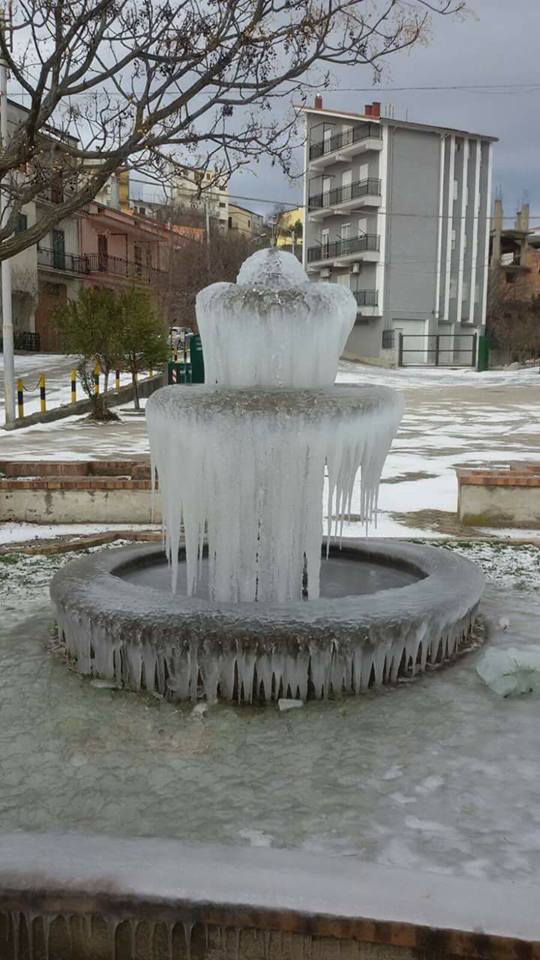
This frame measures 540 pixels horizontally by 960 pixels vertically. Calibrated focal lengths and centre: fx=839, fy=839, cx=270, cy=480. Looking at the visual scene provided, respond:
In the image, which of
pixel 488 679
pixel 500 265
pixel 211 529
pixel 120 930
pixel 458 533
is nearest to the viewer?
pixel 120 930

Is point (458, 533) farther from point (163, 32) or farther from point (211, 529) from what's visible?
point (163, 32)

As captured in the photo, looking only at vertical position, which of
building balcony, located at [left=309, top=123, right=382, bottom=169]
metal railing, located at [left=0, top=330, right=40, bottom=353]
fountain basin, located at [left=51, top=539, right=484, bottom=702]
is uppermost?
building balcony, located at [left=309, top=123, right=382, bottom=169]

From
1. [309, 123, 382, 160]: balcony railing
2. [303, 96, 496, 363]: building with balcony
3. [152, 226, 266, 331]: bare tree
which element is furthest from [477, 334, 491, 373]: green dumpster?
[309, 123, 382, 160]: balcony railing

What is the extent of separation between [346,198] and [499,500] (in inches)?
1754

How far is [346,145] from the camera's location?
48.4 metres

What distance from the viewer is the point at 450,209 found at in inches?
1941

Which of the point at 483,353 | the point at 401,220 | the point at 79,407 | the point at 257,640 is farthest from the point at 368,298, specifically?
the point at 257,640

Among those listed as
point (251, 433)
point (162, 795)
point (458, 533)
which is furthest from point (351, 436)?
point (458, 533)

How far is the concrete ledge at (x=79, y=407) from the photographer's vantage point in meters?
17.8

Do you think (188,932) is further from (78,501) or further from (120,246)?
(120,246)

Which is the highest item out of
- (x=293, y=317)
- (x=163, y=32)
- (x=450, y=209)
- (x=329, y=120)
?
(x=329, y=120)

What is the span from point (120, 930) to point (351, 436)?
2596mm

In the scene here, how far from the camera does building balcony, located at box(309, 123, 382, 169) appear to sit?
153ft

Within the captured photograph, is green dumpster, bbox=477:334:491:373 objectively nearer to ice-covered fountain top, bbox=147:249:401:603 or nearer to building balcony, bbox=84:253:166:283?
building balcony, bbox=84:253:166:283
